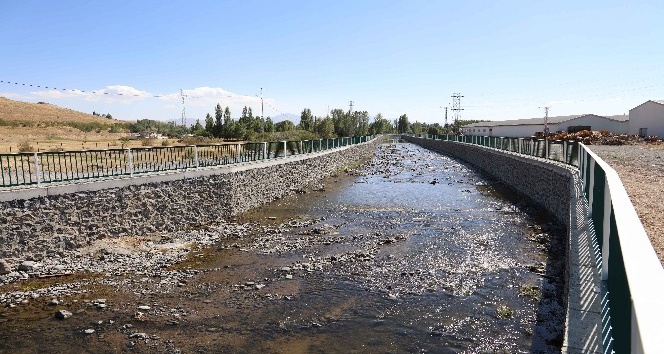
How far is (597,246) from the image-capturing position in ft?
24.2

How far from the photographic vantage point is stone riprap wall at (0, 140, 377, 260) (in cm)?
1287

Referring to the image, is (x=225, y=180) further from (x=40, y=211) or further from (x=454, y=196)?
(x=454, y=196)

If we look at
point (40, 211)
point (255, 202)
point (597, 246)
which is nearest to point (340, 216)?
point (255, 202)

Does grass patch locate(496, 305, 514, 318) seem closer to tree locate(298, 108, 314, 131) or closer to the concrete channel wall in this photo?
the concrete channel wall

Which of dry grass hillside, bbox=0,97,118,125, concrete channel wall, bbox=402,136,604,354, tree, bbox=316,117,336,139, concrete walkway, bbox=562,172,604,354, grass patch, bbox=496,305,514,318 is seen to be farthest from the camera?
tree, bbox=316,117,336,139

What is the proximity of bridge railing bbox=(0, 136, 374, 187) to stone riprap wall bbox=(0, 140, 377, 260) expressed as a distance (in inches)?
30.6

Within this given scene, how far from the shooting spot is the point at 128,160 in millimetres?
16391

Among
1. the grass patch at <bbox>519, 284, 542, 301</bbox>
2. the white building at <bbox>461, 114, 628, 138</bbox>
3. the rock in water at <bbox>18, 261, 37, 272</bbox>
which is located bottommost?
the grass patch at <bbox>519, 284, 542, 301</bbox>

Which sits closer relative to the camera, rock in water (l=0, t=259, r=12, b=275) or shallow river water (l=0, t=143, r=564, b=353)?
shallow river water (l=0, t=143, r=564, b=353)

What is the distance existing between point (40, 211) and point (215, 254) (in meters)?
5.34

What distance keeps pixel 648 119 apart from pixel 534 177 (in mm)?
42372

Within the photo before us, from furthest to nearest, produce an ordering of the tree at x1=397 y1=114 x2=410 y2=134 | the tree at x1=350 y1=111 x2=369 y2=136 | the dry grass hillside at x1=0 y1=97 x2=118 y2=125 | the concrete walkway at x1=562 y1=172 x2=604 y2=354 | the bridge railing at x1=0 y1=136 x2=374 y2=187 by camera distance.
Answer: the tree at x1=397 y1=114 x2=410 y2=134 < the tree at x1=350 y1=111 x2=369 y2=136 < the dry grass hillside at x1=0 y1=97 x2=118 y2=125 < the bridge railing at x1=0 y1=136 x2=374 y2=187 < the concrete walkway at x1=562 y1=172 x2=604 y2=354

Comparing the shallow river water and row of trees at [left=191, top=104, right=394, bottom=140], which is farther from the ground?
row of trees at [left=191, top=104, right=394, bottom=140]

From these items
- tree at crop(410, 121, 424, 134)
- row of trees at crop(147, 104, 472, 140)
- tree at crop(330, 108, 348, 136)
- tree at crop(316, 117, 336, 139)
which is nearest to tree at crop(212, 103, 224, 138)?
row of trees at crop(147, 104, 472, 140)
